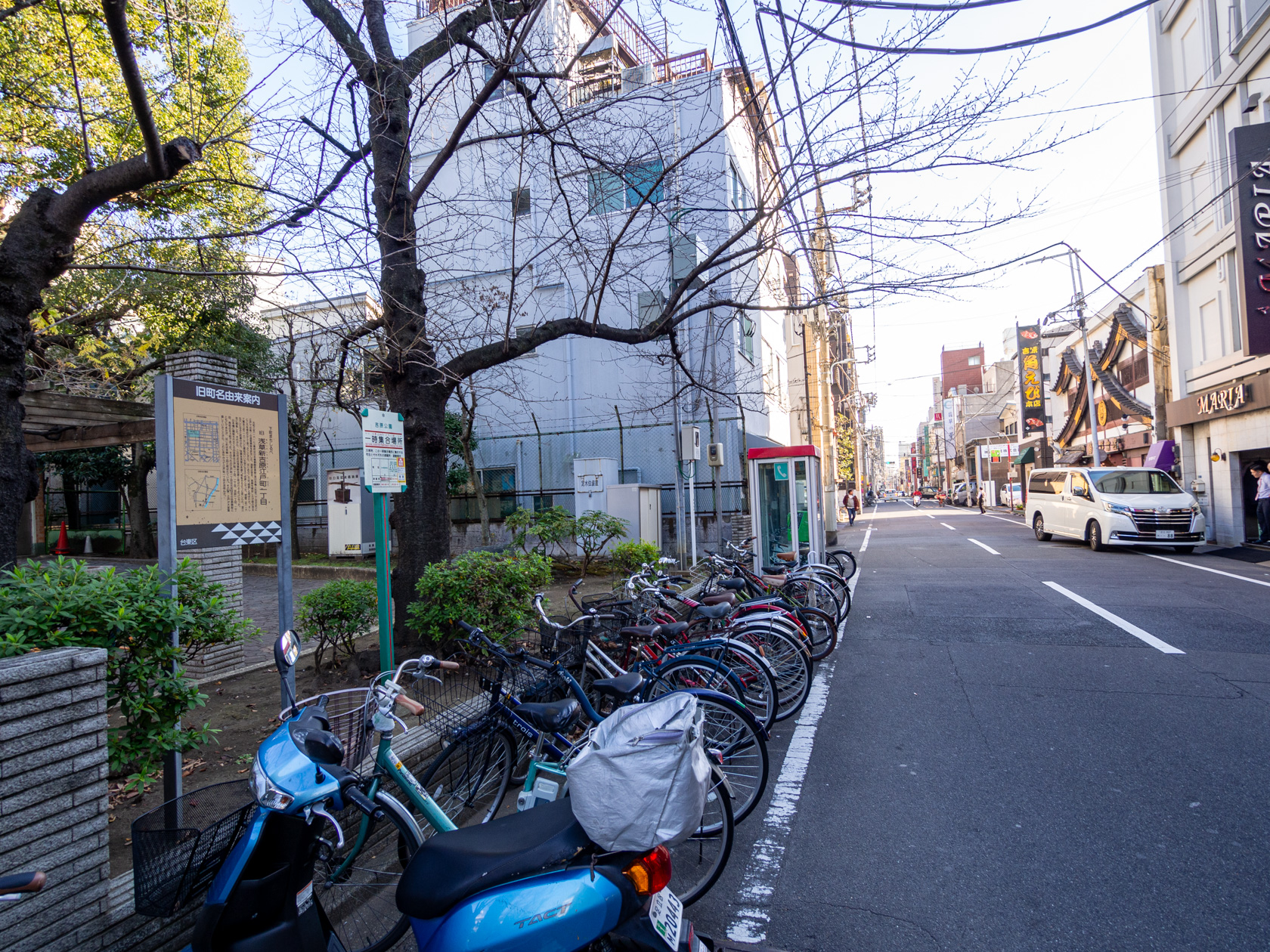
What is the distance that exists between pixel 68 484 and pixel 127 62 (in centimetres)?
2460

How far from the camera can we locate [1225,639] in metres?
7.49

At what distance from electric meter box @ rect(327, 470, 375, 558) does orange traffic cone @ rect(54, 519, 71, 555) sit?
947 centimetres

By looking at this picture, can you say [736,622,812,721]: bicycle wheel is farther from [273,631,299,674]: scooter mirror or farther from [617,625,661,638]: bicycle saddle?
[273,631,299,674]: scooter mirror

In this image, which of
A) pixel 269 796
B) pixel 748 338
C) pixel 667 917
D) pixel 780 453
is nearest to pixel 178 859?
pixel 269 796

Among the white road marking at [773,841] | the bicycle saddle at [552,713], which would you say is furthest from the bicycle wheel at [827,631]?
the bicycle saddle at [552,713]

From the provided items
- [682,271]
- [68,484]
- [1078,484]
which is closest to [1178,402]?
[1078,484]

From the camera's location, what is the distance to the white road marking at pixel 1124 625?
7.23 metres

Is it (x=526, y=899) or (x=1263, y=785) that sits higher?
(x=526, y=899)

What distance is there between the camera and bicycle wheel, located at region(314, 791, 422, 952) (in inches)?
113

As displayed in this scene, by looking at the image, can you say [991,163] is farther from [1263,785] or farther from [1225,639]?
[1225,639]

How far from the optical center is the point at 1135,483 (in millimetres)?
16719

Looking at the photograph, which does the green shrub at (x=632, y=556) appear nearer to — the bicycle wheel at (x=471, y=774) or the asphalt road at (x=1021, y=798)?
the asphalt road at (x=1021, y=798)

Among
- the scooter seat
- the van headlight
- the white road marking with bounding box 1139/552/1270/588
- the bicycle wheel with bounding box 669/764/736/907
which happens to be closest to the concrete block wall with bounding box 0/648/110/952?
the van headlight

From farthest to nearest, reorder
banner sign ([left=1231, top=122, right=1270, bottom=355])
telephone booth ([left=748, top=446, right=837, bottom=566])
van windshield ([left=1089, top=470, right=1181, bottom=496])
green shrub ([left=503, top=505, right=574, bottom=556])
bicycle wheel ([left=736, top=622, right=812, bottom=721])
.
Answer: van windshield ([left=1089, top=470, right=1181, bottom=496])
banner sign ([left=1231, top=122, right=1270, bottom=355])
green shrub ([left=503, top=505, right=574, bottom=556])
telephone booth ([left=748, top=446, right=837, bottom=566])
bicycle wheel ([left=736, top=622, right=812, bottom=721])
